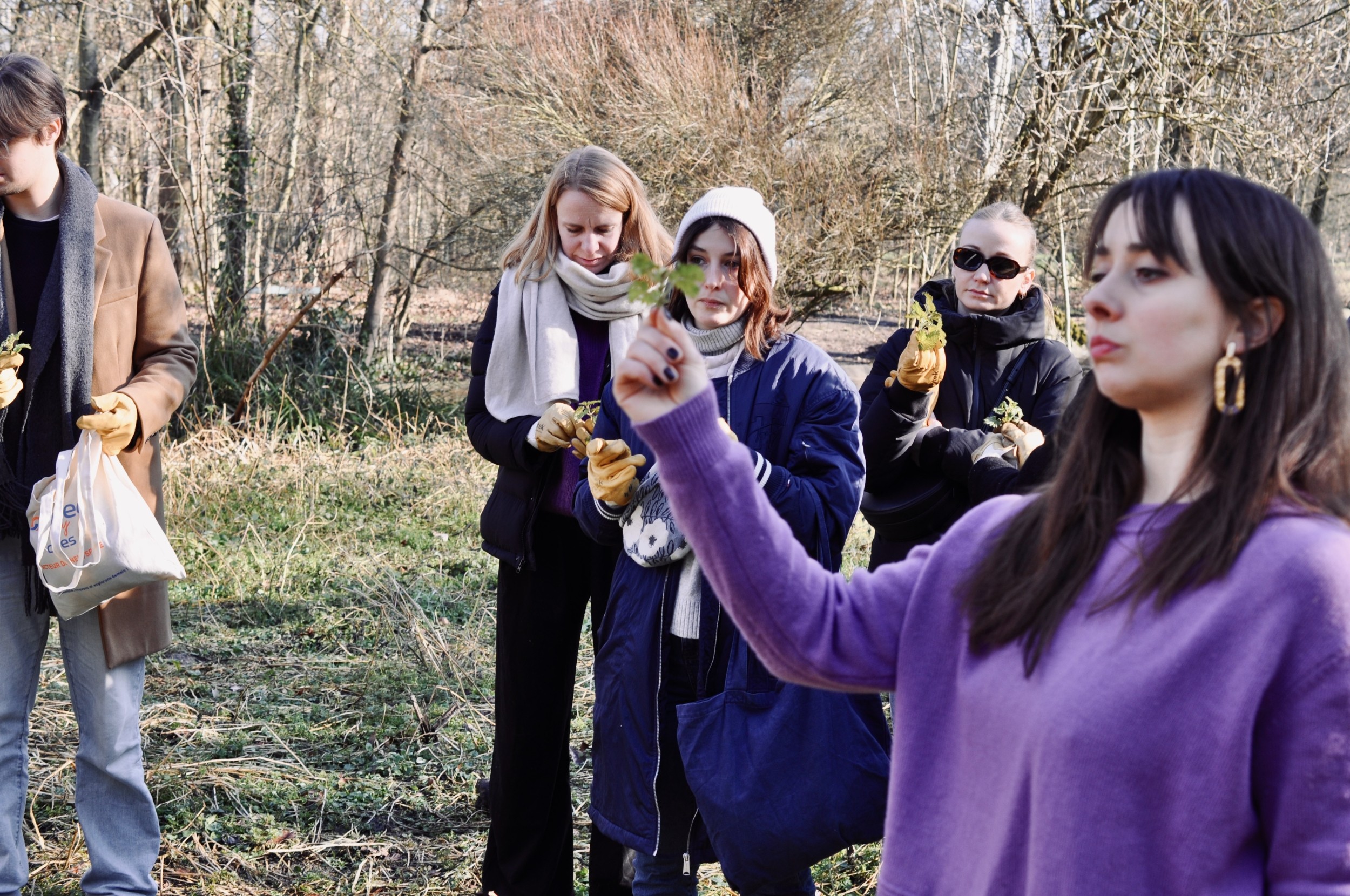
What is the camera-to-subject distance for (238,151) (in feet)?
30.3

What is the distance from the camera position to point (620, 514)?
2.49 meters

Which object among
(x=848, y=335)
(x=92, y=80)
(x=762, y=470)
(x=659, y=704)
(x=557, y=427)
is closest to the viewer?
(x=762, y=470)

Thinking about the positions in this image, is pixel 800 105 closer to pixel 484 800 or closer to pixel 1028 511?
pixel 484 800

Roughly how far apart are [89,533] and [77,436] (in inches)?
11.3

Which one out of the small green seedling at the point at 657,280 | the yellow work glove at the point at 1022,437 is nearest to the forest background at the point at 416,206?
the yellow work glove at the point at 1022,437

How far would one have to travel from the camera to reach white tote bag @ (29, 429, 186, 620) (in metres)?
2.57

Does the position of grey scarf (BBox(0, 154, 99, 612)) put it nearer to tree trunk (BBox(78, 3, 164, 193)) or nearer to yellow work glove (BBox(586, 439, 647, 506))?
yellow work glove (BBox(586, 439, 647, 506))

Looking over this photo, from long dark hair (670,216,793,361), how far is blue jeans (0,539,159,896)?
167 centimetres

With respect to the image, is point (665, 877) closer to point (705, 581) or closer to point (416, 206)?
point (705, 581)

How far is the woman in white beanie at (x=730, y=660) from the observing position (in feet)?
7.16

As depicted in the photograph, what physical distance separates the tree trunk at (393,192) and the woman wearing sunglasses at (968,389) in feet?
24.7

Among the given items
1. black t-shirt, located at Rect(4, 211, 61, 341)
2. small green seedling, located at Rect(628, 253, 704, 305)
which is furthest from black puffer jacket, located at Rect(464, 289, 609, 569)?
small green seedling, located at Rect(628, 253, 704, 305)

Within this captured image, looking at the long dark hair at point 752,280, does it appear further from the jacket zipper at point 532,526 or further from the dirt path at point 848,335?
the dirt path at point 848,335

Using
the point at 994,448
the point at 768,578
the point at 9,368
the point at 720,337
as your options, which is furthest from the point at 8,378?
the point at 994,448
